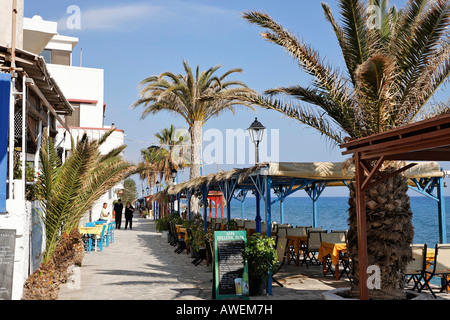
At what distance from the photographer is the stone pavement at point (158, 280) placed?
28.9ft

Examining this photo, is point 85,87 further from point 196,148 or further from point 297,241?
point 297,241

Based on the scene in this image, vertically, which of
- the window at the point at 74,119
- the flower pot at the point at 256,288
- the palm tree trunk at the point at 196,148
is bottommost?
the flower pot at the point at 256,288

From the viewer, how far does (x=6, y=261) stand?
Answer: 6.84m

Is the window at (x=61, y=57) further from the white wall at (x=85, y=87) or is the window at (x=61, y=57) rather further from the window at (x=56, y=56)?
the white wall at (x=85, y=87)

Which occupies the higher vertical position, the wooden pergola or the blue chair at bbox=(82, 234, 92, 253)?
the wooden pergola

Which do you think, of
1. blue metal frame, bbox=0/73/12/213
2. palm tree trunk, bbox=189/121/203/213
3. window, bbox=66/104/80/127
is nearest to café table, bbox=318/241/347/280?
blue metal frame, bbox=0/73/12/213

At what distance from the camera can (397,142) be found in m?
6.11

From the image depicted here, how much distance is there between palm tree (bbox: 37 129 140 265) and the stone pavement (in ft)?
4.39

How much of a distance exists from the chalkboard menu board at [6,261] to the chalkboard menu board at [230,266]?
3372mm

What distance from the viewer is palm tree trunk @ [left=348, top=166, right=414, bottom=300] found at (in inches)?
301

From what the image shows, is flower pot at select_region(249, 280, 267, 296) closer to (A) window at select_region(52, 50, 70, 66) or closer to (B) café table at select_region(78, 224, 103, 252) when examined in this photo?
(B) café table at select_region(78, 224, 103, 252)

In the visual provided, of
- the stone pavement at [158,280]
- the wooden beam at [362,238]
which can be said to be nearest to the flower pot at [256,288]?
the stone pavement at [158,280]

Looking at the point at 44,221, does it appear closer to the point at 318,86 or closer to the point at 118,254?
the point at 318,86

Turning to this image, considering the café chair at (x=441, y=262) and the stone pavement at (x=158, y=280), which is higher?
the café chair at (x=441, y=262)
